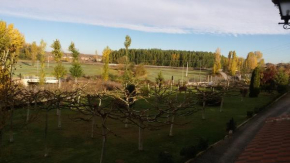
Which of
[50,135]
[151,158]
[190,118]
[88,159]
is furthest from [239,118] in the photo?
[50,135]

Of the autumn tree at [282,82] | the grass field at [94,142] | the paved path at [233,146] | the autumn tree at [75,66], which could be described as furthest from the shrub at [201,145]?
the autumn tree at [75,66]

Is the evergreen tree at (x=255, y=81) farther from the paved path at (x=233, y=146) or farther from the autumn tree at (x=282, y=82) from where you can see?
the paved path at (x=233, y=146)

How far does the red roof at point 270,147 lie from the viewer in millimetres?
5489

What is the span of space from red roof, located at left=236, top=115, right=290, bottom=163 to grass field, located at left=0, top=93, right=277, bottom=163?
244 inches

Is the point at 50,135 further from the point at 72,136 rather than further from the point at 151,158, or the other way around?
the point at 151,158

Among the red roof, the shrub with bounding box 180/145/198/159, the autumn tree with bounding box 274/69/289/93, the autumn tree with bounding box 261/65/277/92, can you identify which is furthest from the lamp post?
the autumn tree with bounding box 261/65/277/92

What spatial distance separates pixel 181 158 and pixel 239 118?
12.3 metres

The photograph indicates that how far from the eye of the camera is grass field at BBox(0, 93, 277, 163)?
43.1ft

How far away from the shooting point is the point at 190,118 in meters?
23.5

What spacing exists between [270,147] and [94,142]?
12385mm

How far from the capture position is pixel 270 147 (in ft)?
20.5

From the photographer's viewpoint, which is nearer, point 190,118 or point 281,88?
point 190,118

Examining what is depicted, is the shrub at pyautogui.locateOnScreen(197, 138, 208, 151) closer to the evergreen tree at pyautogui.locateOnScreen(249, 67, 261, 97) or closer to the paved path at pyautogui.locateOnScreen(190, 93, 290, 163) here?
the paved path at pyautogui.locateOnScreen(190, 93, 290, 163)

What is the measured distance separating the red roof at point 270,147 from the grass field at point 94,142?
244 inches
